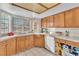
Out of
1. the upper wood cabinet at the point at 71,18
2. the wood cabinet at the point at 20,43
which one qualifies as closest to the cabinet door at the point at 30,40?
the wood cabinet at the point at 20,43

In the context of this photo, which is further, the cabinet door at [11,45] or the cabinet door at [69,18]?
the cabinet door at [69,18]

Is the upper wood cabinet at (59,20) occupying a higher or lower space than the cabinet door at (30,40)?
higher

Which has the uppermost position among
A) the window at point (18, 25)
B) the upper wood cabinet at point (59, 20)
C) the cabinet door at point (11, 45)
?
the upper wood cabinet at point (59, 20)

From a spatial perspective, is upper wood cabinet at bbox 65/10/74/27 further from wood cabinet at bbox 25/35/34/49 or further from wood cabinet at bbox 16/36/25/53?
wood cabinet at bbox 16/36/25/53

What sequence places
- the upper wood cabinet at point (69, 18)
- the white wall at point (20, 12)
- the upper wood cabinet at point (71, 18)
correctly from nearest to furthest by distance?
the white wall at point (20, 12) < the upper wood cabinet at point (71, 18) < the upper wood cabinet at point (69, 18)

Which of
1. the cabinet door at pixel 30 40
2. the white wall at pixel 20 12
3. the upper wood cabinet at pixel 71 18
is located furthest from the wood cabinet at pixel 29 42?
the upper wood cabinet at pixel 71 18

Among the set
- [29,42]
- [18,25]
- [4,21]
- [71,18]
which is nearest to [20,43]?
[29,42]

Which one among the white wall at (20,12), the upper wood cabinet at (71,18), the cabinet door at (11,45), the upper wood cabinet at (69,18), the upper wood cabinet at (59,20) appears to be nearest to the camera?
the white wall at (20,12)

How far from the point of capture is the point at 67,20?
2.25 m

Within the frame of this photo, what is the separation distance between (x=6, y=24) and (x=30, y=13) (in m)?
0.40

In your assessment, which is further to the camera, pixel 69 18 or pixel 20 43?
pixel 69 18

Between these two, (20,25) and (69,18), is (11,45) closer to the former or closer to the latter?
(20,25)

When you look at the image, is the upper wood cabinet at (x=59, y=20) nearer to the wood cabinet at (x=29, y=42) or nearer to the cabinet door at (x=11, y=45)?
the wood cabinet at (x=29, y=42)

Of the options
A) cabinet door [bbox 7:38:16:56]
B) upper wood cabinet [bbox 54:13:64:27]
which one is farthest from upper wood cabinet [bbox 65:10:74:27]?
cabinet door [bbox 7:38:16:56]
